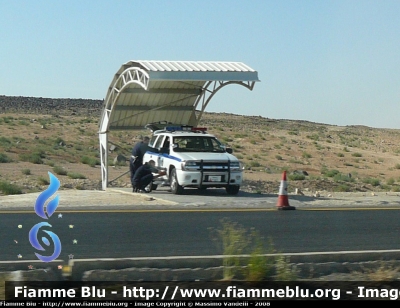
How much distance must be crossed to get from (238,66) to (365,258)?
1491 cm

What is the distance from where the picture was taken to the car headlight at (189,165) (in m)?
21.3

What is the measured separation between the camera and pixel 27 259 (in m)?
10.4

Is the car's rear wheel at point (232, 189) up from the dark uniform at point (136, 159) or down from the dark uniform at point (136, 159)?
down

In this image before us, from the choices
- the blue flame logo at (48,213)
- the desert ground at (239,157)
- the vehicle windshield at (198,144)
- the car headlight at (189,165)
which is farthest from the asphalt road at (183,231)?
the desert ground at (239,157)

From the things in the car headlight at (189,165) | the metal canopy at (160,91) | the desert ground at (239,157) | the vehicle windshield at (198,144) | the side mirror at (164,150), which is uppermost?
the metal canopy at (160,91)

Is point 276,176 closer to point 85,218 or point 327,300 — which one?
point 85,218

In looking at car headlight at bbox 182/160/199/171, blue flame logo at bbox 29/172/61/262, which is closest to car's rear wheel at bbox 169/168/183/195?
car headlight at bbox 182/160/199/171

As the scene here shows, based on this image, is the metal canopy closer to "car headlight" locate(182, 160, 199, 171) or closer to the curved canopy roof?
the curved canopy roof

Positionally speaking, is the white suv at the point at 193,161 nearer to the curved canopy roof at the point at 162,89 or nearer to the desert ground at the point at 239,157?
the curved canopy roof at the point at 162,89

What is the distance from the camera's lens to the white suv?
70.1 ft

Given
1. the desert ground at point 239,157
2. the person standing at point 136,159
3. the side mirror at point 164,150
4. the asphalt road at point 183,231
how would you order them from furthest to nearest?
the desert ground at point 239,157
the side mirror at point 164,150
the person standing at point 136,159
the asphalt road at point 183,231

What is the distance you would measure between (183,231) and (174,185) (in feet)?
26.4

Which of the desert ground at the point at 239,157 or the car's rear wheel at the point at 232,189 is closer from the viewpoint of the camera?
the car's rear wheel at the point at 232,189

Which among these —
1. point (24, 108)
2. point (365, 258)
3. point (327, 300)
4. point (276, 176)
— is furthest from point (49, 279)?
point (24, 108)
